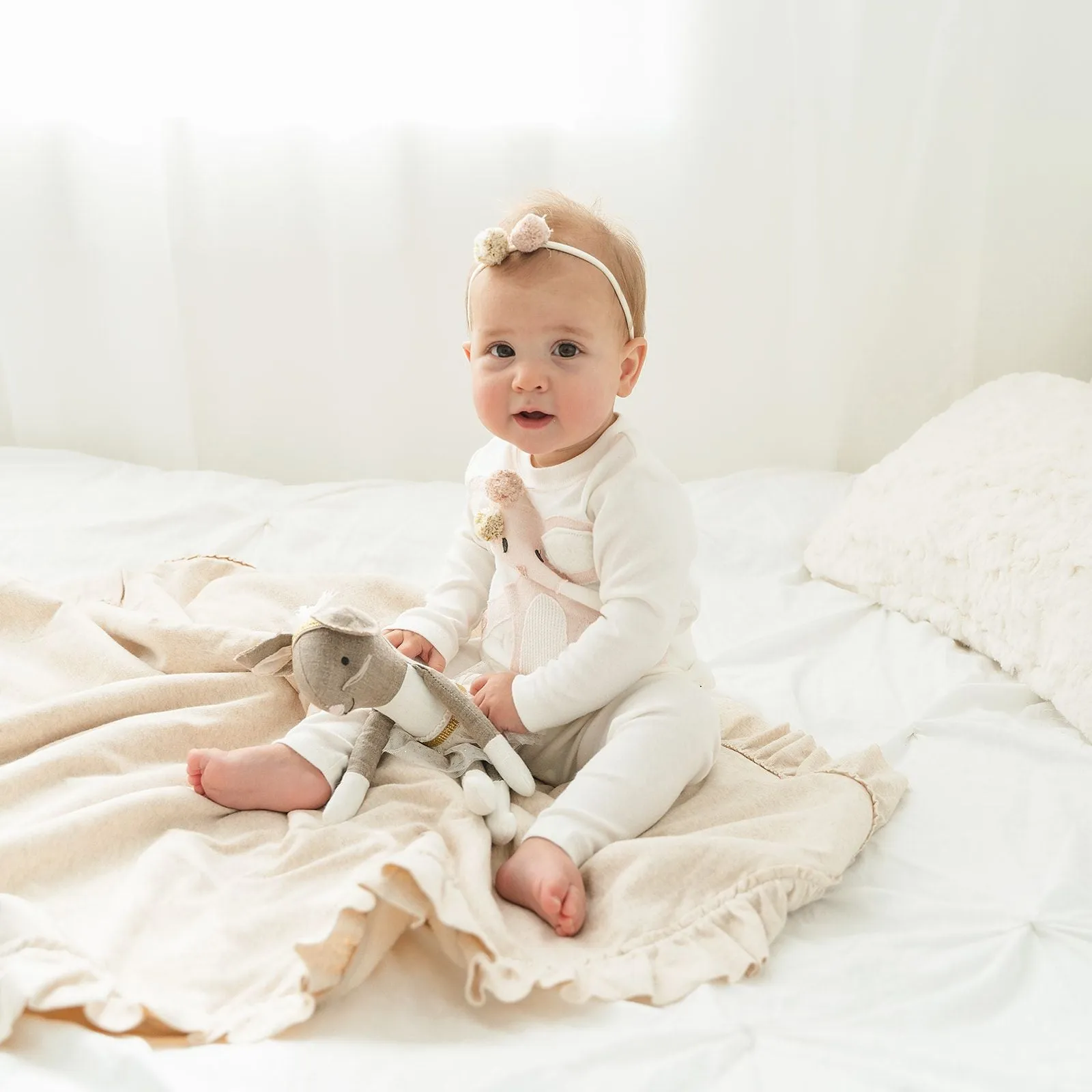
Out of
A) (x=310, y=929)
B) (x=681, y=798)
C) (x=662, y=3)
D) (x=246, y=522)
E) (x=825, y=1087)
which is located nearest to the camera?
(x=825, y=1087)

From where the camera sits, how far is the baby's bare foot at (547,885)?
0.86 metres

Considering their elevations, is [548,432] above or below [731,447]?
above

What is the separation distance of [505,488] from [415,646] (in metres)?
0.19

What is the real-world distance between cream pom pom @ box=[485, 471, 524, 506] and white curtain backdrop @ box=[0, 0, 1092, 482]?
107cm

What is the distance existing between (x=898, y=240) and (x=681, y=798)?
1341 mm

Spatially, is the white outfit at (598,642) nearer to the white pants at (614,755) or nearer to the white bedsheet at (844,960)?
the white pants at (614,755)

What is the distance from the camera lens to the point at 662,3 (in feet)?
6.36

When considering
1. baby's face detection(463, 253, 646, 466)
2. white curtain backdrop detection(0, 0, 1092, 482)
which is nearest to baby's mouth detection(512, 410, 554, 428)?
baby's face detection(463, 253, 646, 466)

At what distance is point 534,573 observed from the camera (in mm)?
1128

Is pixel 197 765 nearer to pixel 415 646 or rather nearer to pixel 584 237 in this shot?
pixel 415 646

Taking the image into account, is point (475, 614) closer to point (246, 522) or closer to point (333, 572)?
point (333, 572)

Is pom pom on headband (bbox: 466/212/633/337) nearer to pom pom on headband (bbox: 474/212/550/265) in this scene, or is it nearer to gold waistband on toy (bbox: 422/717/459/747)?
pom pom on headband (bbox: 474/212/550/265)

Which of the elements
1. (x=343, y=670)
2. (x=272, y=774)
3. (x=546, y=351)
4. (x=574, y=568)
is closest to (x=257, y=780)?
(x=272, y=774)

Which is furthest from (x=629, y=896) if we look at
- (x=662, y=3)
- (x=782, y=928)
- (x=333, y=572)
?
(x=662, y=3)
